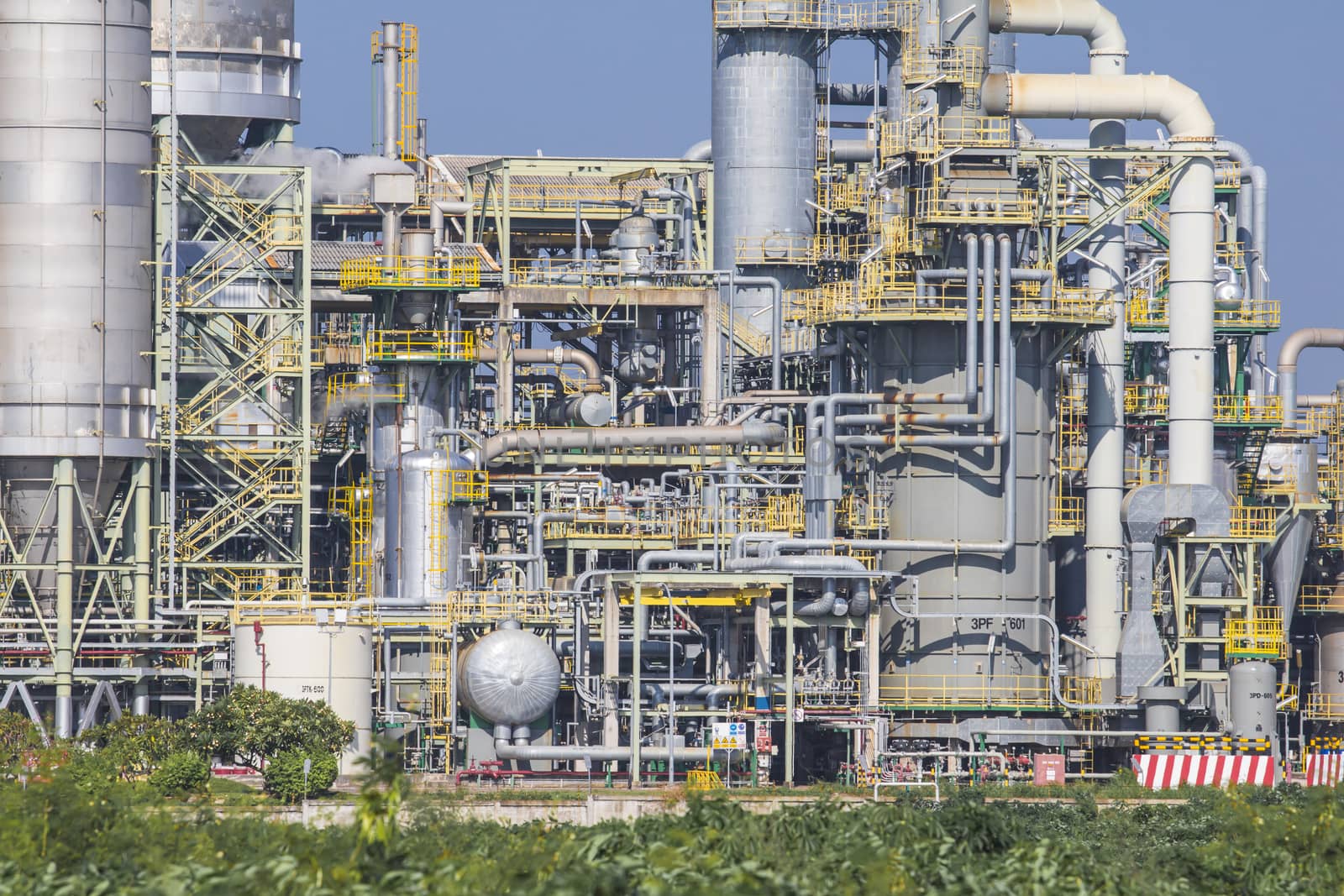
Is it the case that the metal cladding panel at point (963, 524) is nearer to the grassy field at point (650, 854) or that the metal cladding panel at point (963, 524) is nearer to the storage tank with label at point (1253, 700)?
the storage tank with label at point (1253, 700)

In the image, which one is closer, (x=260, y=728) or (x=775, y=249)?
(x=260, y=728)

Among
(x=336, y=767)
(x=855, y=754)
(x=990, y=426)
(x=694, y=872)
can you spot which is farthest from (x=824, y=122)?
(x=694, y=872)

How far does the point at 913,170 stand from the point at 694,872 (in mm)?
40154

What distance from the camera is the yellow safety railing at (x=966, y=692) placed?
73875 millimetres

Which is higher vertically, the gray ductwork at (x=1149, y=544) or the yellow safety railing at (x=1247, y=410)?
the yellow safety railing at (x=1247, y=410)

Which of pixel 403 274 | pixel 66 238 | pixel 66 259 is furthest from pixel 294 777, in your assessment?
pixel 66 238

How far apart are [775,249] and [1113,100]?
17.5m

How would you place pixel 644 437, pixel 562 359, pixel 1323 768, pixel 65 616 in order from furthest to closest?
pixel 562 359 < pixel 644 437 < pixel 1323 768 < pixel 65 616

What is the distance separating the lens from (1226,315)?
87.1m

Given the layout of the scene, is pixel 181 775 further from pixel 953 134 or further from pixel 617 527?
pixel 953 134

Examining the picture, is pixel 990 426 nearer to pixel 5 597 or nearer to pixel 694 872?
pixel 5 597

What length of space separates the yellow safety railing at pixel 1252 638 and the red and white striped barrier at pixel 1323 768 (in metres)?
2.86

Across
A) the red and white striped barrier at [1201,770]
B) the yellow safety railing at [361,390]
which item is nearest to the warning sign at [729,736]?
the red and white striped barrier at [1201,770]

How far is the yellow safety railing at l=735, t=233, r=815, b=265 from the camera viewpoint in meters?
93.2
